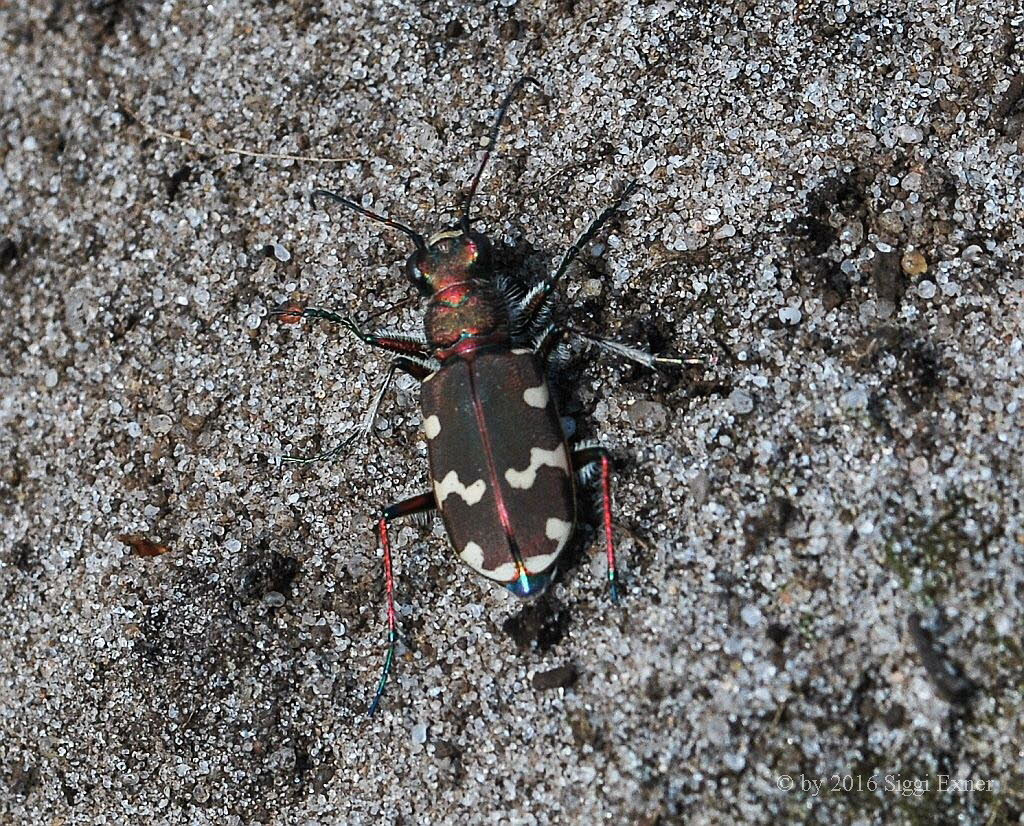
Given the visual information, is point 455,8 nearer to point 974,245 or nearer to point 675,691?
point 974,245

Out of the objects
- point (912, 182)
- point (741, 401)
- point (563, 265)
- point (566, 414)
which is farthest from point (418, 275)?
point (912, 182)

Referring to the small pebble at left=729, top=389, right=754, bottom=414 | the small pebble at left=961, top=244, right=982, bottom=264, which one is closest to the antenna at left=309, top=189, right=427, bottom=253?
the small pebble at left=729, top=389, right=754, bottom=414

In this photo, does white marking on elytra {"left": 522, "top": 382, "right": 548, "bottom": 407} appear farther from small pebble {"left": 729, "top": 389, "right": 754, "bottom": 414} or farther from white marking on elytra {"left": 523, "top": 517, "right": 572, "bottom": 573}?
small pebble {"left": 729, "top": 389, "right": 754, "bottom": 414}

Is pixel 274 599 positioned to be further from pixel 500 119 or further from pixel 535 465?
pixel 500 119

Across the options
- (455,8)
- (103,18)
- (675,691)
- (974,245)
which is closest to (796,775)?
(675,691)

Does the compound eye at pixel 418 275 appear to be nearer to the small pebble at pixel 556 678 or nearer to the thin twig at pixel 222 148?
the thin twig at pixel 222 148

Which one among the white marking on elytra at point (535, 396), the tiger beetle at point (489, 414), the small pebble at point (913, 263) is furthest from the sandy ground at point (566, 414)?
the white marking on elytra at point (535, 396)

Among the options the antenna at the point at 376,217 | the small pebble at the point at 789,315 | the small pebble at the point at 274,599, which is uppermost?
the antenna at the point at 376,217
